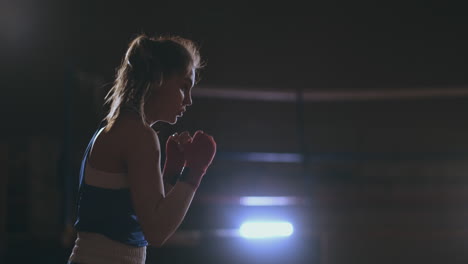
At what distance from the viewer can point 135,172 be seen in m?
0.96

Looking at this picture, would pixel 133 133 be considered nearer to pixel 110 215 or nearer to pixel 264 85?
pixel 110 215

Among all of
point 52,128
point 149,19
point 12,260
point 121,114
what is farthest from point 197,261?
point 52,128

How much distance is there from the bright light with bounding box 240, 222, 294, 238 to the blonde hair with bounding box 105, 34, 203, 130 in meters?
1.57

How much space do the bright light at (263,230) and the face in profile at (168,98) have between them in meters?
1.53

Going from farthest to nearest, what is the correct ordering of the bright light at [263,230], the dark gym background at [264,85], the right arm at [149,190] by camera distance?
the dark gym background at [264,85] < the bright light at [263,230] < the right arm at [149,190]

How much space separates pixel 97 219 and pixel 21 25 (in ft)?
22.8

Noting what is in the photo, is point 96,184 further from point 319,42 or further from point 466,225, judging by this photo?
point 319,42

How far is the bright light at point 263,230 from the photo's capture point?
8.29ft

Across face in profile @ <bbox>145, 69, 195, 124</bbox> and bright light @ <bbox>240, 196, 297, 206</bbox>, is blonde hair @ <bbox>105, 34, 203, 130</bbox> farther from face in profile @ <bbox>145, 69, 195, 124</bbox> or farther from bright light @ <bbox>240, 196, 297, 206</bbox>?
bright light @ <bbox>240, 196, 297, 206</bbox>

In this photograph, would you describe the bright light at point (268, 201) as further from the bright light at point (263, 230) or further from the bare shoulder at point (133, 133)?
the bare shoulder at point (133, 133)

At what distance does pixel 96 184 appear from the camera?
99 cm

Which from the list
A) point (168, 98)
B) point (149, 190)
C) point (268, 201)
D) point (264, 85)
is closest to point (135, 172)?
point (149, 190)

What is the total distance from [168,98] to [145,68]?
0.24 feet

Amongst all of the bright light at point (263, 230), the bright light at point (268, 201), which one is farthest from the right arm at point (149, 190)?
the bright light at point (268, 201)
